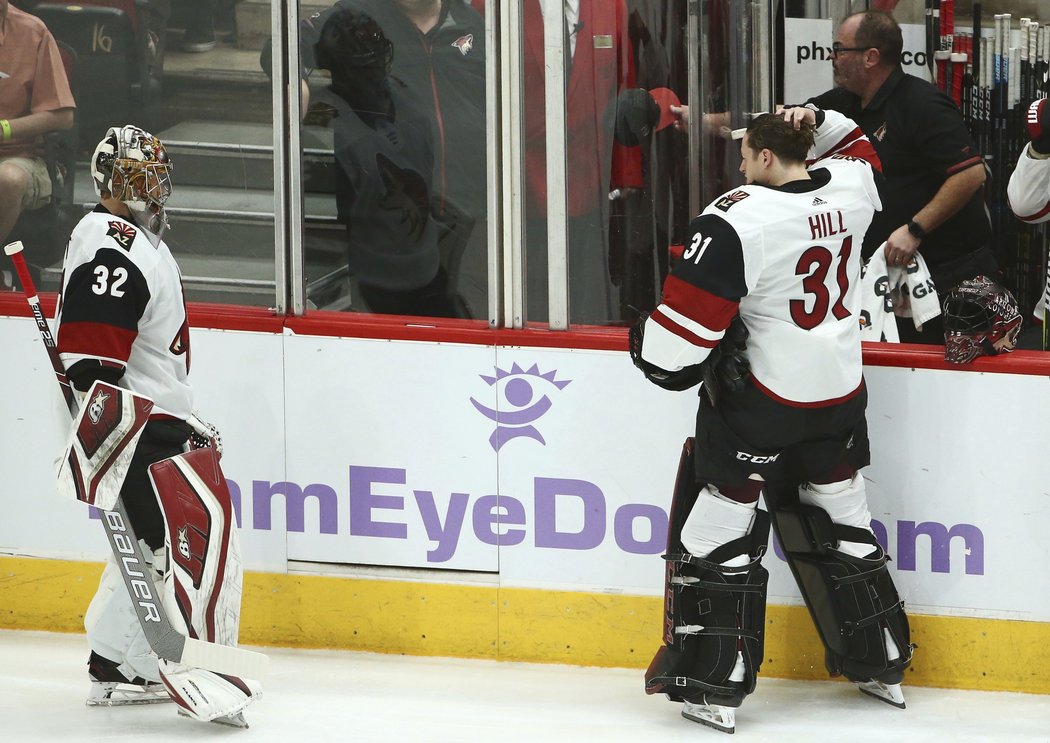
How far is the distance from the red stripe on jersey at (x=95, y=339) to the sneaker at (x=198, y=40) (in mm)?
1089

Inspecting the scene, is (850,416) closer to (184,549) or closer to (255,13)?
(184,549)

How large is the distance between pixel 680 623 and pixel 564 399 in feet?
2.11

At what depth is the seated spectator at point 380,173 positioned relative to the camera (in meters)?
3.83

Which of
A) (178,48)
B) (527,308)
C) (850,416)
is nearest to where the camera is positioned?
(850,416)

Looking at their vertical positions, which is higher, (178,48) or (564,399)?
(178,48)

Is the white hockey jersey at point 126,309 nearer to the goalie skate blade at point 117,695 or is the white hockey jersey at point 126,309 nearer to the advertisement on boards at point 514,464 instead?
the advertisement on boards at point 514,464

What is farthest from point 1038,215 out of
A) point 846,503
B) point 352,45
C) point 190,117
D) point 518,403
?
point 190,117

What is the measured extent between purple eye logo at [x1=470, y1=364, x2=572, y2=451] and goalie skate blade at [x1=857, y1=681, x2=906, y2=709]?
943 millimetres

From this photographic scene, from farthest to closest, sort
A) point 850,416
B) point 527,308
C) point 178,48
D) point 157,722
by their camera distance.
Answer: point 178,48
point 527,308
point 157,722
point 850,416

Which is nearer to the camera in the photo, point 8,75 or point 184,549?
point 184,549

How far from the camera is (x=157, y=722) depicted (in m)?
3.50

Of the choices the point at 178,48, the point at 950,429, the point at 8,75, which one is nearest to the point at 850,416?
the point at 950,429

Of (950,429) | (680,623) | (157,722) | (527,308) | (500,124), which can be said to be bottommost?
(157,722)

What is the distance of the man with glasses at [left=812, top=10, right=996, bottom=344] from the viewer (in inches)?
160
